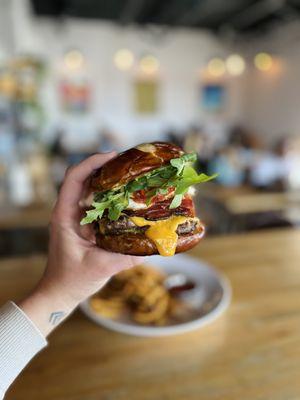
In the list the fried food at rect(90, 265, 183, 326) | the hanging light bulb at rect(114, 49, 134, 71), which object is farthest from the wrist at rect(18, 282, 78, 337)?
the hanging light bulb at rect(114, 49, 134, 71)

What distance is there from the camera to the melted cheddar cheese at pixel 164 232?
0.81m

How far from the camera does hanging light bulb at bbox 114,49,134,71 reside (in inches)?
343

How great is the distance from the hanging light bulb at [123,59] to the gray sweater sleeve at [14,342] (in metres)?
8.76

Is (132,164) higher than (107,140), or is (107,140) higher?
(132,164)

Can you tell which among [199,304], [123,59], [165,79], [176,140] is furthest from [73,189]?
[165,79]

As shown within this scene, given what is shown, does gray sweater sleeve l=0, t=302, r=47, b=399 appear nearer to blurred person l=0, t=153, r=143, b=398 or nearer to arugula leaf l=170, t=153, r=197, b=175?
blurred person l=0, t=153, r=143, b=398

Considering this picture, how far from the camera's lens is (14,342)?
0.72 metres

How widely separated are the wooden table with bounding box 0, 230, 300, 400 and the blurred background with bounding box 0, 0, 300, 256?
4637 mm

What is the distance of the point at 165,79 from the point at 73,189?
9.83 metres

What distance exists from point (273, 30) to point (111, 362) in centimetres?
992

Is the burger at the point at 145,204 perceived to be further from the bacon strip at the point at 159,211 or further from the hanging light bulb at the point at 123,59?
the hanging light bulb at the point at 123,59

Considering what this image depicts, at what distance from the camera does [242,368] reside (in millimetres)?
930

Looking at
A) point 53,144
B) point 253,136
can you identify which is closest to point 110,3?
point 53,144

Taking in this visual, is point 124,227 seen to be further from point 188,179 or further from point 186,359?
point 186,359
